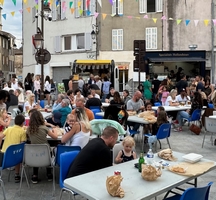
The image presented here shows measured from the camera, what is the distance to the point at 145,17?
872 inches

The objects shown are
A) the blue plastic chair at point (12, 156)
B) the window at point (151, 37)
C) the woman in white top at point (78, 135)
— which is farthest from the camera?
the window at point (151, 37)

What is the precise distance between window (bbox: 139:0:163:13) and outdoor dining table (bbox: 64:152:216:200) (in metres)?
20.6

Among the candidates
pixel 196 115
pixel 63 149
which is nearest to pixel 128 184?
pixel 63 149

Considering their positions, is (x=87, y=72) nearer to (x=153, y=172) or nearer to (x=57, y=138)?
(x=57, y=138)

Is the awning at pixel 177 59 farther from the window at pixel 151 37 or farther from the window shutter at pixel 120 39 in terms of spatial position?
the window shutter at pixel 120 39

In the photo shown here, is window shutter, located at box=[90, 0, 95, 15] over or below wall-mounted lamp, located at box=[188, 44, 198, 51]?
over

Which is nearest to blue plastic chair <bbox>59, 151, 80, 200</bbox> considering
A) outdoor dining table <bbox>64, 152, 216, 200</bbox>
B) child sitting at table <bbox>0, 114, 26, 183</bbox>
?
outdoor dining table <bbox>64, 152, 216, 200</bbox>

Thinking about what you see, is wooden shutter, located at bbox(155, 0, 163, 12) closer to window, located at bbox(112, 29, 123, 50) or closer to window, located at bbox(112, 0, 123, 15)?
window, located at bbox(112, 0, 123, 15)

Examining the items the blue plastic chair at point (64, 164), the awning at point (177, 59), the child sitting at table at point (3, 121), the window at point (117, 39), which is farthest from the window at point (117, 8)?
the blue plastic chair at point (64, 164)

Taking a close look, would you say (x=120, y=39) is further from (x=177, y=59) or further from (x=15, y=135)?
(x=15, y=135)

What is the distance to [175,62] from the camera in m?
21.8

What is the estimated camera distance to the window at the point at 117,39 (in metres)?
23.3

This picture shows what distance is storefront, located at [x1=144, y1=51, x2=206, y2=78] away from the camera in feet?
67.2

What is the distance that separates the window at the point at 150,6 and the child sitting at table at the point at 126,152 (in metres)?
19.6
